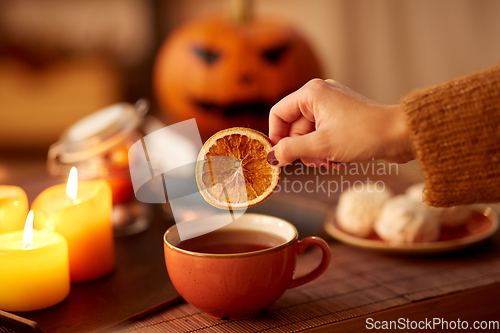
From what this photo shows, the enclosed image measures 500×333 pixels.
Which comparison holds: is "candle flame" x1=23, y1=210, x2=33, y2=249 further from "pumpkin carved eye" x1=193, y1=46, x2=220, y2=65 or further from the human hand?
"pumpkin carved eye" x1=193, y1=46, x2=220, y2=65

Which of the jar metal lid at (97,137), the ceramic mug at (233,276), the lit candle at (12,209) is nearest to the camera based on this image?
the ceramic mug at (233,276)

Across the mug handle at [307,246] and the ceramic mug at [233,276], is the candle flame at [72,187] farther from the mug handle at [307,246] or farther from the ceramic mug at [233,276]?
the mug handle at [307,246]

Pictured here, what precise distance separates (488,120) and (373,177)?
0.71m

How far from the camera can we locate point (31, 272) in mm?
559

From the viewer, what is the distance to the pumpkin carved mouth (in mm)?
1333

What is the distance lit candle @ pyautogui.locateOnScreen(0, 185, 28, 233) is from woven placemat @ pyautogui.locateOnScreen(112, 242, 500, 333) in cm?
25

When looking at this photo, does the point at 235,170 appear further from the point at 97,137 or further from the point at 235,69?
the point at 235,69

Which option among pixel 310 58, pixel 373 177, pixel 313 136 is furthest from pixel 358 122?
pixel 310 58

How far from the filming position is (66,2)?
206 cm

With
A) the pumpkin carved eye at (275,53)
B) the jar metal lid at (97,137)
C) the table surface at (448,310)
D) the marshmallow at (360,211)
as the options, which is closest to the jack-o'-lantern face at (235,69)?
the pumpkin carved eye at (275,53)

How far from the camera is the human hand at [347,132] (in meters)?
0.52

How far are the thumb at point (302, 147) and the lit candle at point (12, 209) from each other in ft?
1.33

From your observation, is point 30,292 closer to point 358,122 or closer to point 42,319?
point 42,319

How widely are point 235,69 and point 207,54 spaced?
113 mm
